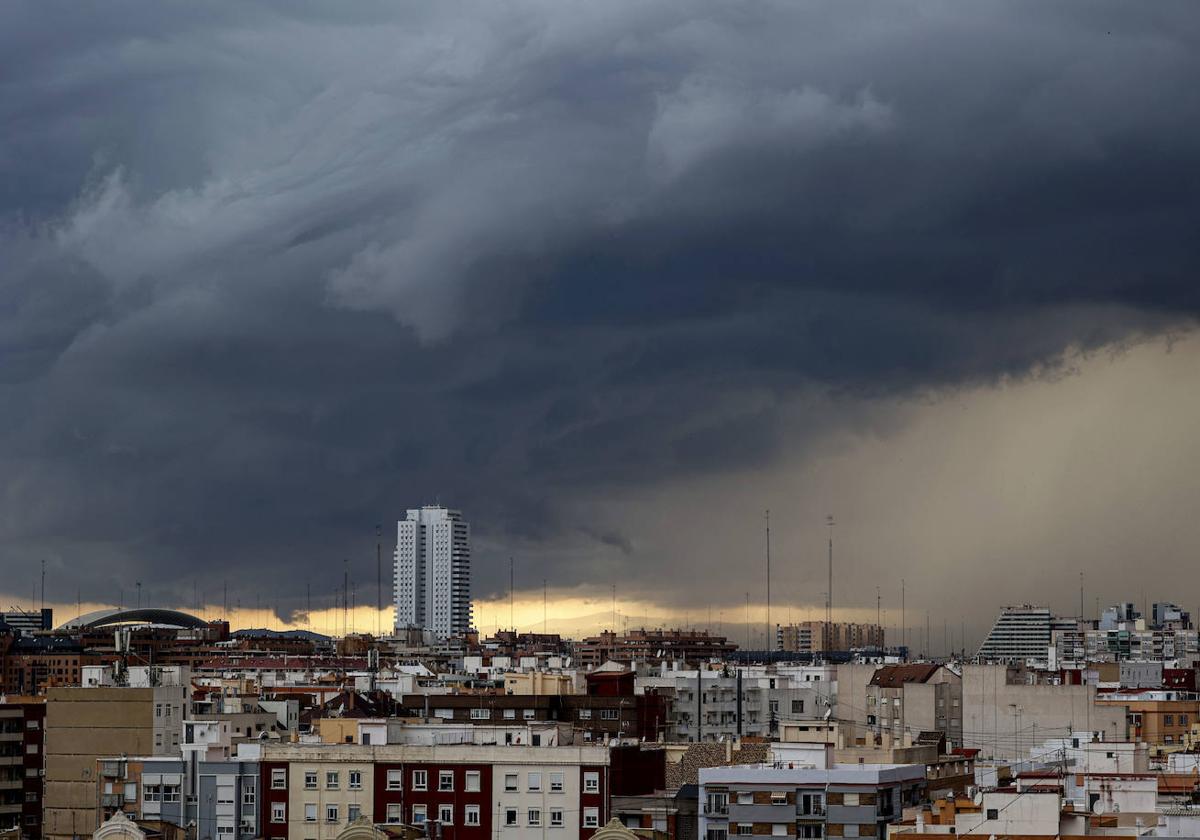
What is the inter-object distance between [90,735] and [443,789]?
27.3 m

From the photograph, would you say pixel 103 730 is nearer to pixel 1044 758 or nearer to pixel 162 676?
pixel 162 676

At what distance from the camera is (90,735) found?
380ft

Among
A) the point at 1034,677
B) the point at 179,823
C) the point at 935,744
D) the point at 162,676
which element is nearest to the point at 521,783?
the point at 179,823

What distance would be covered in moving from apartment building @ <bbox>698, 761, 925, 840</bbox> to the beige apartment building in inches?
1465

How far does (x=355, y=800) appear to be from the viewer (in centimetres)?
9688

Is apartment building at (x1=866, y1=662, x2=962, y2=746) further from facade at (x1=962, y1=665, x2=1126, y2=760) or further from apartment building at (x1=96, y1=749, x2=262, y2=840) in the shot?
apartment building at (x1=96, y1=749, x2=262, y2=840)

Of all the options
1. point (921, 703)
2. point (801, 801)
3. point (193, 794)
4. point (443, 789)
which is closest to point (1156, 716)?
point (921, 703)

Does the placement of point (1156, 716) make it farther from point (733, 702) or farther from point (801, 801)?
point (801, 801)

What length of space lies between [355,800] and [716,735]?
76878 mm

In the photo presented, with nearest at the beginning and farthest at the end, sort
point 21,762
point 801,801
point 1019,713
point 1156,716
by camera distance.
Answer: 1. point 801,801
2. point 21,762
3. point 1019,713
4. point 1156,716

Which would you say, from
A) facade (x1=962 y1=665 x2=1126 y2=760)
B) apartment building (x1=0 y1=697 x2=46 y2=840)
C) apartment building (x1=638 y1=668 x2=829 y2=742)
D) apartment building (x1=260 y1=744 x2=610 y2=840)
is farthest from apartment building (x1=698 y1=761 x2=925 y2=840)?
apartment building (x1=638 y1=668 x2=829 y2=742)

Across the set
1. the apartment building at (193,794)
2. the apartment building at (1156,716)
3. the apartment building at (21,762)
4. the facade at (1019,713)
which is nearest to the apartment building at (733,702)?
the facade at (1019,713)

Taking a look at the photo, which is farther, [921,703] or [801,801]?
[921,703]

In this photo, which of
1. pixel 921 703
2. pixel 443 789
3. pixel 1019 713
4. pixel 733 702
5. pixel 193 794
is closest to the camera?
pixel 443 789
